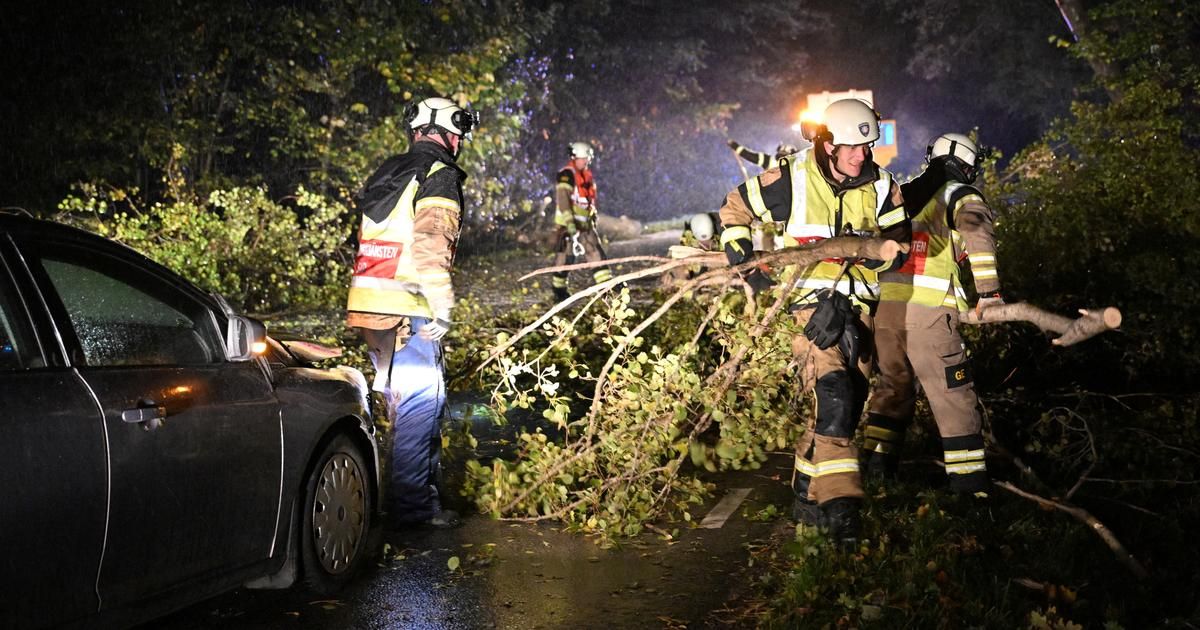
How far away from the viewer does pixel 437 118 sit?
Result: 5.43m

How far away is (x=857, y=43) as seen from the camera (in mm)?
45688

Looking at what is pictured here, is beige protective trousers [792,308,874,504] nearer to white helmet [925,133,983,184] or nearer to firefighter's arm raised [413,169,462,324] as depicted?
white helmet [925,133,983,184]

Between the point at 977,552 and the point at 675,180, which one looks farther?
the point at 675,180

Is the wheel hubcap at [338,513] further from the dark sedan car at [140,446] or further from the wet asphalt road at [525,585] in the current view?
the wet asphalt road at [525,585]

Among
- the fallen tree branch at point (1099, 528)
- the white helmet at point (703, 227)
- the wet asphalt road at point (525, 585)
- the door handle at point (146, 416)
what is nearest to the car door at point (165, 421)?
the door handle at point (146, 416)

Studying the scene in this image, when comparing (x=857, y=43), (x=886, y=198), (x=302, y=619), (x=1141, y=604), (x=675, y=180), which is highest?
(x=857, y=43)

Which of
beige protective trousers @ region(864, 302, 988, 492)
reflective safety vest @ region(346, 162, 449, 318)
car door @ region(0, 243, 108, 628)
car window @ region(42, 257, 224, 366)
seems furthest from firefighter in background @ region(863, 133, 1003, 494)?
car door @ region(0, 243, 108, 628)

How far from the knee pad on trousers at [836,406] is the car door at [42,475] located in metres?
3.11

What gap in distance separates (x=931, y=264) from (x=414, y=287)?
8.96ft

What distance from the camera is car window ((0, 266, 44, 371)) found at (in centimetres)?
306

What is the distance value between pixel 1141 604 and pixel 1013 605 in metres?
0.80

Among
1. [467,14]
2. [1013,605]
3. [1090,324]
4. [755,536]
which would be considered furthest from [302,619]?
[467,14]

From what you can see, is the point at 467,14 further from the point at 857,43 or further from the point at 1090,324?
the point at 857,43

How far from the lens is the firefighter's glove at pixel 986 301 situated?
19.6 ft
